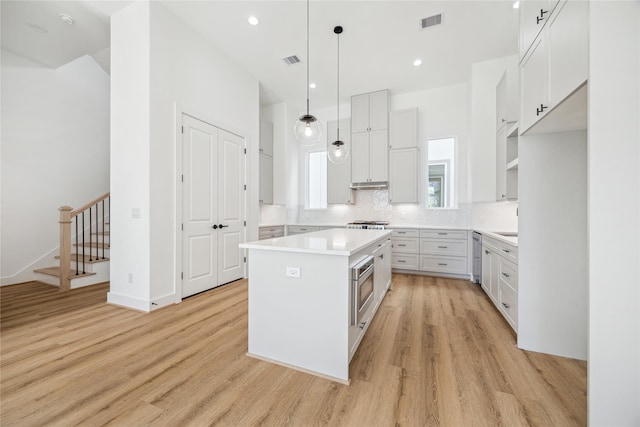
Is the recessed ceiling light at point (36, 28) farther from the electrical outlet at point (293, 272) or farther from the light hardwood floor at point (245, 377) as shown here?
the electrical outlet at point (293, 272)

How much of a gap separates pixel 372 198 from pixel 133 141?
4247 millimetres

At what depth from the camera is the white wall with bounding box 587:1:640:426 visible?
3.79 feet

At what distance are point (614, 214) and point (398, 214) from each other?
13.4 ft

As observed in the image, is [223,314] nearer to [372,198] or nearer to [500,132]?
[372,198]

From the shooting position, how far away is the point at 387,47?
3775 mm

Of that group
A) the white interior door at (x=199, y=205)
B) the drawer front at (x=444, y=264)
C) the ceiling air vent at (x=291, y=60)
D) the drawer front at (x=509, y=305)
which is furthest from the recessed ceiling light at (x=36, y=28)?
the drawer front at (x=444, y=264)

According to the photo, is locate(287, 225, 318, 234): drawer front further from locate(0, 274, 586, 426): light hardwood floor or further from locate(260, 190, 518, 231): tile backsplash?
locate(0, 274, 586, 426): light hardwood floor

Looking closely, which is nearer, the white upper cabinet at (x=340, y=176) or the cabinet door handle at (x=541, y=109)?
the cabinet door handle at (x=541, y=109)

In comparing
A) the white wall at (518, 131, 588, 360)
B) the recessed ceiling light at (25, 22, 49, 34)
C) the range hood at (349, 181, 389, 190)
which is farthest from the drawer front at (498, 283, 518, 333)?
the recessed ceiling light at (25, 22, 49, 34)

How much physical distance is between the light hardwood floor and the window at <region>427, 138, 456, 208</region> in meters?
2.65

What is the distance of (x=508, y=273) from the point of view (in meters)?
2.56

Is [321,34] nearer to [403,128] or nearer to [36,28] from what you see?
[403,128]

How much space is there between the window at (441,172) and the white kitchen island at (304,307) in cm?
360

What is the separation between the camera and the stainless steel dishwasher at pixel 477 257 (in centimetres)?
389
